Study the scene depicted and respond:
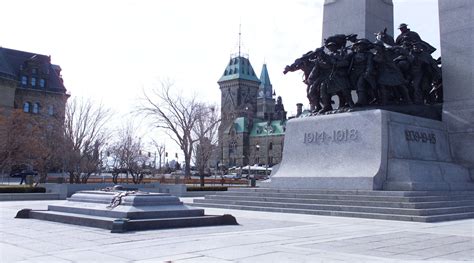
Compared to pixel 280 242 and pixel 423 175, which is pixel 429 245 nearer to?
pixel 280 242

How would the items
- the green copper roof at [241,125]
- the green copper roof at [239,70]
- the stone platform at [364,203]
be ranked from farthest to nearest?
the green copper roof at [239,70], the green copper roof at [241,125], the stone platform at [364,203]

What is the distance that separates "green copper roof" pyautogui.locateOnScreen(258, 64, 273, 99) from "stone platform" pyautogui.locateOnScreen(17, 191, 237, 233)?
156m

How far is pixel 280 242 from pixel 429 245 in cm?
279

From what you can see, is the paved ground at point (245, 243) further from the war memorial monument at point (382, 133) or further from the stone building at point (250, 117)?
the stone building at point (250, 117)

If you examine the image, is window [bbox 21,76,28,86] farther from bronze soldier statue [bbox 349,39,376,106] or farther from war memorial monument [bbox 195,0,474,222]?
bronze soldier statue [bbox 349,39,376,106]

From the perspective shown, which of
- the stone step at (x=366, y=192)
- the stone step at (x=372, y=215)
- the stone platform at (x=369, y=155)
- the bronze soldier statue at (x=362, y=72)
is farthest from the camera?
the bronze soldier statue at (x=362, y=72)

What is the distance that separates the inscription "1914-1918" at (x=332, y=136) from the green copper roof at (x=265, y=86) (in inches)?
5829

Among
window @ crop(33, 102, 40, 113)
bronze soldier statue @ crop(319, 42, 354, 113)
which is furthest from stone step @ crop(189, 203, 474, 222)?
window @ crop(33, 102, 40, 113)

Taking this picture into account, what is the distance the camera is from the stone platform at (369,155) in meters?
18.1

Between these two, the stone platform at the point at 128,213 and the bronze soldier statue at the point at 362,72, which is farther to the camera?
the bronze soldier statue at the point at 362,72

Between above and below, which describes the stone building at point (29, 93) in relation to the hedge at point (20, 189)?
above

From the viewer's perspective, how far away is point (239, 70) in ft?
516

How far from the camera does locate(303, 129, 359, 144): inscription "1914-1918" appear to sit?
1956 centimetres

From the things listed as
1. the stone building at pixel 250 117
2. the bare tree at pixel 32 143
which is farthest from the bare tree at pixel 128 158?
the stone building at pixel 250 117
